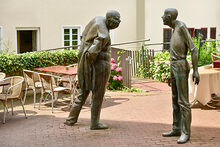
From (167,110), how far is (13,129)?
3.85m

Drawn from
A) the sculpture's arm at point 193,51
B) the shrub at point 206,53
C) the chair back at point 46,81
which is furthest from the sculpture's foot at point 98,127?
the shrub at point 206,53

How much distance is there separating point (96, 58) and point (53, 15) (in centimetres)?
904

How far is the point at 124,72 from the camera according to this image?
13.4m

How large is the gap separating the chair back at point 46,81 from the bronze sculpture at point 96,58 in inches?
91.2

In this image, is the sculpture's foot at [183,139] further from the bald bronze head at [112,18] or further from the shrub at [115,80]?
the shrub at [115,80]

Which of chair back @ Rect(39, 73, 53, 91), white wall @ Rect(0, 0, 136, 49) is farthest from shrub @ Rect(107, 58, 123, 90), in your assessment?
white wall @ Rect(0, 0, 136, 49)

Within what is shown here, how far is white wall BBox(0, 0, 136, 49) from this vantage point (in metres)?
15.2

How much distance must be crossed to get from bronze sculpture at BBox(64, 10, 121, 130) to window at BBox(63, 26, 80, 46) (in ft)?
29.4

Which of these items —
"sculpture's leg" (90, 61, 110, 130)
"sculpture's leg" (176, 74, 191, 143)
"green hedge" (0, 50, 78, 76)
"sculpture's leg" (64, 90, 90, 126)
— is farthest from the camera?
"green hedge" (0, 50, 78, 76)

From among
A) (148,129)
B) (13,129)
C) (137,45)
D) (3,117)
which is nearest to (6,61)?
(3,117)

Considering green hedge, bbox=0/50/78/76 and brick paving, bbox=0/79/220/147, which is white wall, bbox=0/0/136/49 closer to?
green hedge, bbox=0/50/78/76

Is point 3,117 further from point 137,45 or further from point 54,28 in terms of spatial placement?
point 137,45

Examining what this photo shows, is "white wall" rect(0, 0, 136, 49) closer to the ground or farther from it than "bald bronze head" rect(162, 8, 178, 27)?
farther from it

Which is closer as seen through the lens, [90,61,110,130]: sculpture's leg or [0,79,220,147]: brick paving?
[0,79,220,147]: brick paving
